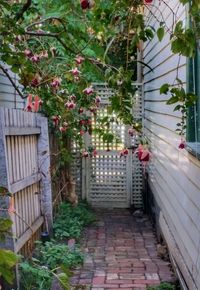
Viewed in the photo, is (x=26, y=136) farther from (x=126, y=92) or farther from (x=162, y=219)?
(x=126, y=92)

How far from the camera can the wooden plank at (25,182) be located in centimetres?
442

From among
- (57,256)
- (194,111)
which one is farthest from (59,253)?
(194,111)

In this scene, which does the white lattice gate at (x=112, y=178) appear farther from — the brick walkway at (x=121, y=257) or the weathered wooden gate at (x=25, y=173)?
the weathered wooden gate at (x=25, y=173)

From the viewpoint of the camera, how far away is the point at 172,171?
16.2 feet

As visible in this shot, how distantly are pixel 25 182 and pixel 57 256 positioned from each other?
0.82 metres

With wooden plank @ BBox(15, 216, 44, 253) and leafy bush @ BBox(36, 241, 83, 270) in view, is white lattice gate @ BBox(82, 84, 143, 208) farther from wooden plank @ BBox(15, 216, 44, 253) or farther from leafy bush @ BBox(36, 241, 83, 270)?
leafy bush @ BBox(36, 241, 83, 270)

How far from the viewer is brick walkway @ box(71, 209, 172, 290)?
4762 mm

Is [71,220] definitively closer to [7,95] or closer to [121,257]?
[121,257]

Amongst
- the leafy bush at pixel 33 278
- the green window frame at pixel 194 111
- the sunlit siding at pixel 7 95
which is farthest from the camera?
the sunlit siding at pixel 7 95

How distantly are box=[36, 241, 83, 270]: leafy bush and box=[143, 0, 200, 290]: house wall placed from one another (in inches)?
40.3

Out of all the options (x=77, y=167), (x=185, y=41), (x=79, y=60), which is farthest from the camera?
(x=77, y=167)

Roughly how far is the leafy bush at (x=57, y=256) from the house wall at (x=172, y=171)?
1.02 meters

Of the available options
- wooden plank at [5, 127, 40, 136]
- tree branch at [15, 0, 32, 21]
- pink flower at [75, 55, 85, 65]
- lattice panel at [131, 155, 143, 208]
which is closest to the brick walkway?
lattice panel at [131, 155, 143, 208]

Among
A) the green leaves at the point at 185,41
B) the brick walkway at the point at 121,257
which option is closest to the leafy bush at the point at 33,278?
the brick walkway at the point at 121,257
